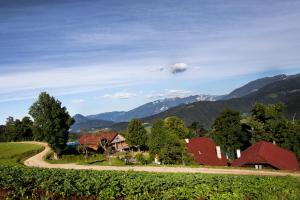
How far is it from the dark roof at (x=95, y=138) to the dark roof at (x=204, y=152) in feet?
154

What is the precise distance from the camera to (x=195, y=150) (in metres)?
87.8

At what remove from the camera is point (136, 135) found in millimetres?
124625

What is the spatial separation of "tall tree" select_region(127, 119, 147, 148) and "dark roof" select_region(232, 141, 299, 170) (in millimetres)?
51387

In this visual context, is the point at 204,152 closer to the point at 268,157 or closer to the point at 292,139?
the point at 268,157

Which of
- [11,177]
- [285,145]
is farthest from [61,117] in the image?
[11,177]

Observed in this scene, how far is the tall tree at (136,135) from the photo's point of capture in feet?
409

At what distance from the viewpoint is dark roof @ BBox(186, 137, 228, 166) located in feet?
283

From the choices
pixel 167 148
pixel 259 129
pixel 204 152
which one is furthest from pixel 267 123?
pixel 167 148

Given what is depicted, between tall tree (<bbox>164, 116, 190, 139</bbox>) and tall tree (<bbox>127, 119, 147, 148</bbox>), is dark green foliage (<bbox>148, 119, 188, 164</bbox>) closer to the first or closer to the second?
tall tree (<bbox>164, 116, 190, 139</bbox>)

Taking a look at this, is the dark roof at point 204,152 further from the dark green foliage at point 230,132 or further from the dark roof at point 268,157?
the dark roof at point 268,157

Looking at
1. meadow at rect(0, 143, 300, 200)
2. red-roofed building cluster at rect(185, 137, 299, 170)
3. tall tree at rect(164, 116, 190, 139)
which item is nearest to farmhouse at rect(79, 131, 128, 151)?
tall tree at rect(164, 116, 190, 139)

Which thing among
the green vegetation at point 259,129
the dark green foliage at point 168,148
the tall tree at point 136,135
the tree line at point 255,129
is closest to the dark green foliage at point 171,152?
the dark green foliage at point 168,148

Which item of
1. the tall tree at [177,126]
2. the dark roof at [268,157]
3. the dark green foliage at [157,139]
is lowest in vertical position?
the dark roof at [268,157]

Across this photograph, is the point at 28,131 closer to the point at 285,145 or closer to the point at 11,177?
the point at 285,145
